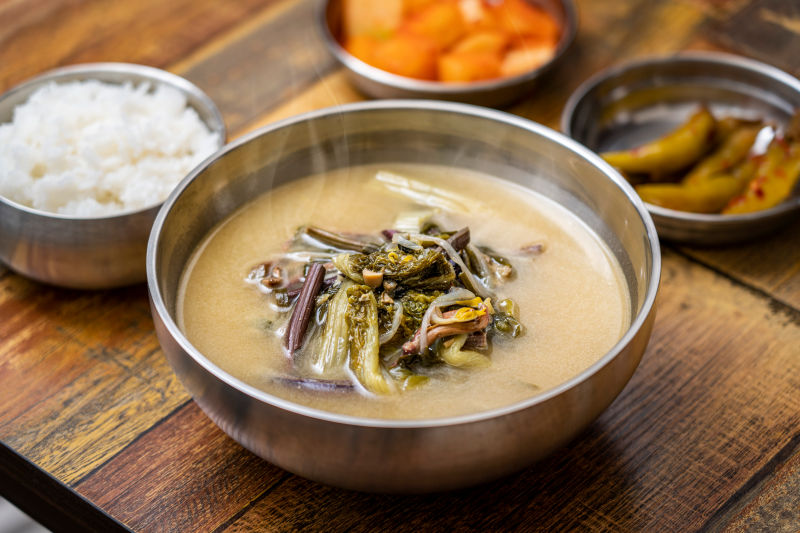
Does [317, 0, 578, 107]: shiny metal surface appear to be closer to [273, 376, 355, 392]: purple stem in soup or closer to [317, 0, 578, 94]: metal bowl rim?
[317, 0, 578, 94]: metal bowl rim

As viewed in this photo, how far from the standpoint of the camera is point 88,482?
161cm

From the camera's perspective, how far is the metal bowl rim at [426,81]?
2.45 meters

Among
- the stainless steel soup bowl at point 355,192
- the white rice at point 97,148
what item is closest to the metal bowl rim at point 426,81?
A: the stainless steel soup bowl at point 355,192

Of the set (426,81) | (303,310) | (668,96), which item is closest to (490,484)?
(303,310)

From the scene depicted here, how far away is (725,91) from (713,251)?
0.72m

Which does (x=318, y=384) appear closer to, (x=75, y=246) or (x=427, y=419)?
(x=427, y=419)

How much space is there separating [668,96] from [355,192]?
1.20m

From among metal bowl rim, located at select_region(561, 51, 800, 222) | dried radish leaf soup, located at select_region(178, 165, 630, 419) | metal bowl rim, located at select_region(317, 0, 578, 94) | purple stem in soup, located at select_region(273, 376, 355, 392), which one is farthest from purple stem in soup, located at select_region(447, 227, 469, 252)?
metal bowl rim, located at select_region(317, 0, 578, 94)

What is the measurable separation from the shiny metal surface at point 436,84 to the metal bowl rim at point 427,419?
46cm

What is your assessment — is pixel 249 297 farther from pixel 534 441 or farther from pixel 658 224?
pixel 658 224

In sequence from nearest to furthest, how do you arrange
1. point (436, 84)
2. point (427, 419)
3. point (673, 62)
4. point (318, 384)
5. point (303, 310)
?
1. point (427, 419)
2. point (318, 384)
3. point (303, 310)
4. point (436, 84)
5. point (673, 62)

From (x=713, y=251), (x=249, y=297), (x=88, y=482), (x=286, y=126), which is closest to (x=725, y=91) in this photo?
(x=713, y=251)

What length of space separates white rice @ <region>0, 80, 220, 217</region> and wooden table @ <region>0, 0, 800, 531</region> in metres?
0.25

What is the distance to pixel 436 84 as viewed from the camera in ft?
8.09
